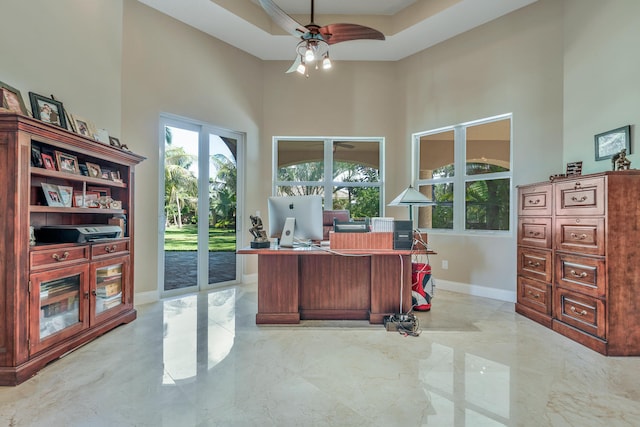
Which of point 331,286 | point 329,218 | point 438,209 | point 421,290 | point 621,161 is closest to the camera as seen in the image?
point 621,161

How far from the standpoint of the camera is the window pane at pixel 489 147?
3.88 m

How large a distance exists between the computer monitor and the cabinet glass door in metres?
1.63

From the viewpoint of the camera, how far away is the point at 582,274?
2508 mm

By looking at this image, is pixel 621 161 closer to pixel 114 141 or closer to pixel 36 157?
pixel 36 157

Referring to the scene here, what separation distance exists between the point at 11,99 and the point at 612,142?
4.86m

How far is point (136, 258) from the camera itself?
3.52 m

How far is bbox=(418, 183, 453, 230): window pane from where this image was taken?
443cm

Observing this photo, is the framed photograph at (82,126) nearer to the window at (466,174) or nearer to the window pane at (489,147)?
the window at (466,174)

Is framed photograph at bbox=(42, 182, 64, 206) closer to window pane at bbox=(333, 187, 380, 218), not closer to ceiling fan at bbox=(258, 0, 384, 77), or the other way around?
ceiling fan at bbox=(258, 0, 384, 77)

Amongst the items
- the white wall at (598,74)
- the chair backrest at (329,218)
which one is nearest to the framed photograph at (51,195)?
the chair backrest at (329,218)

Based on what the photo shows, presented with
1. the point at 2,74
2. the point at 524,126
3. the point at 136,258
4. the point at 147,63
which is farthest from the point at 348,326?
the point at 147,63

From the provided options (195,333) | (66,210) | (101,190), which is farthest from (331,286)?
(101,190)

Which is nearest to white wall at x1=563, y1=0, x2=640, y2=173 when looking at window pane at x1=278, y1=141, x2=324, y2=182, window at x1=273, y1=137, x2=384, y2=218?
window at x1=273, y1=137, x2=384, y2=218

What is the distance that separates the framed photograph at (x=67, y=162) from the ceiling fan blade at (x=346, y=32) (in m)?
2.48
